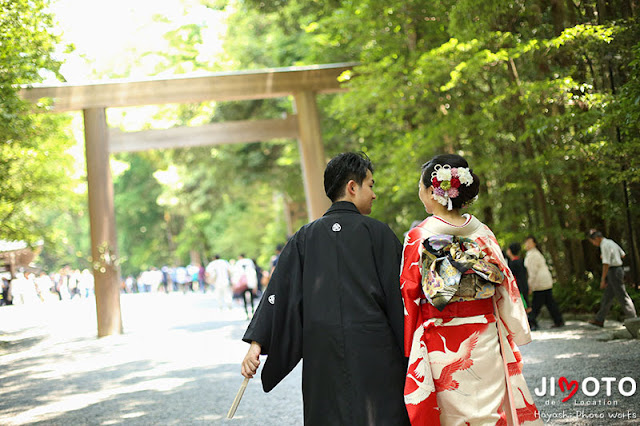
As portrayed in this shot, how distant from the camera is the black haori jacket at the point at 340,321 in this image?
2990 mm

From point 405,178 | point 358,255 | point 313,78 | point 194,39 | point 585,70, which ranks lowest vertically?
point 358,255

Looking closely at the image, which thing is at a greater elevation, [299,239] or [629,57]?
[629,57]

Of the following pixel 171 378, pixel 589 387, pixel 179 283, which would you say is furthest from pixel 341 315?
pixel 179 283

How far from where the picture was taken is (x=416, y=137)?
12.0m

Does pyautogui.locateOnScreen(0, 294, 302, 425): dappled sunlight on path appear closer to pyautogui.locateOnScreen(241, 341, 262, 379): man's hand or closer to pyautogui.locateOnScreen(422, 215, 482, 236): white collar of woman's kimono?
pyautogui.locateOnScreen(241, 341, 262, 379): man's hand

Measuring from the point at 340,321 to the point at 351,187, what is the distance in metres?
0.64

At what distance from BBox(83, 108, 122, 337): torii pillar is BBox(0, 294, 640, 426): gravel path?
1530 millimetres

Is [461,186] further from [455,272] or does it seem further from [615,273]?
[615,273]

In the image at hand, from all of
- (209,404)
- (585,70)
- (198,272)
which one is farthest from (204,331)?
(198,272)

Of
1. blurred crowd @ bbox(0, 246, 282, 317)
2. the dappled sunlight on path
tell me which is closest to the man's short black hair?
the dappled sunlight on path

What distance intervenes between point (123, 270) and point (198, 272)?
11468 millimetres

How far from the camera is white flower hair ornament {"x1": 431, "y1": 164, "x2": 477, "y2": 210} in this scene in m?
3.26

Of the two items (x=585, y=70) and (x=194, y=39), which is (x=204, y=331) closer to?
(x=585, y=70)

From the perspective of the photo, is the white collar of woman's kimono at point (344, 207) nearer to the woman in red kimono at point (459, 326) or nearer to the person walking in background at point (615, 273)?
the woman in red kimono at point (459, 326)
